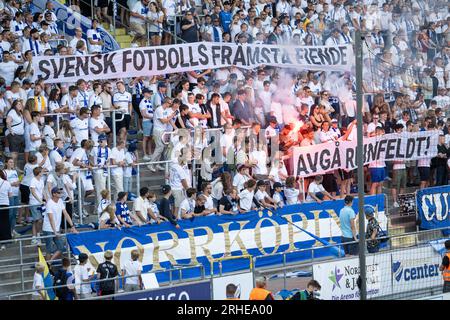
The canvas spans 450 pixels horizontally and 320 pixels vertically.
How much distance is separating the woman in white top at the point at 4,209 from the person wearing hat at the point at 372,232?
5912 millimetres

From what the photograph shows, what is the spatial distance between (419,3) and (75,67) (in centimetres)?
1100

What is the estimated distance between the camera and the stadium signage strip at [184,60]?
891 inches

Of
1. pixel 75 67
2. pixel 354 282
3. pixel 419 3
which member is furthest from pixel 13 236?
pixel 419 3

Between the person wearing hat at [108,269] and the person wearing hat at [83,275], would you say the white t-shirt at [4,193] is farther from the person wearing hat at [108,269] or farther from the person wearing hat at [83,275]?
the person wearing hat at [108,269]

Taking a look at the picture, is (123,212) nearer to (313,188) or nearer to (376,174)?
(313,188)

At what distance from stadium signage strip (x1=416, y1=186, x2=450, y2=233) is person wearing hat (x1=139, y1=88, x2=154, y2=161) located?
5.12 m

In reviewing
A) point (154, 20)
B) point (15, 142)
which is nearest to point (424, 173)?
point (154, 20)

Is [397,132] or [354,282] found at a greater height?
[397,132]

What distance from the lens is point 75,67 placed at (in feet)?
74.5

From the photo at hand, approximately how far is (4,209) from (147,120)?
4173 millimetres

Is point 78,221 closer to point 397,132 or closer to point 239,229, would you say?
point 239,229

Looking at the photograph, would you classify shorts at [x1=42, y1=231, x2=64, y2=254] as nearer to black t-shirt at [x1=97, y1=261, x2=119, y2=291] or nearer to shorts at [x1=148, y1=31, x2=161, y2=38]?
black t-shirt at [x1=97, y1=261, x2=119, y2=291]

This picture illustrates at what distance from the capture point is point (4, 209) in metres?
20.1
